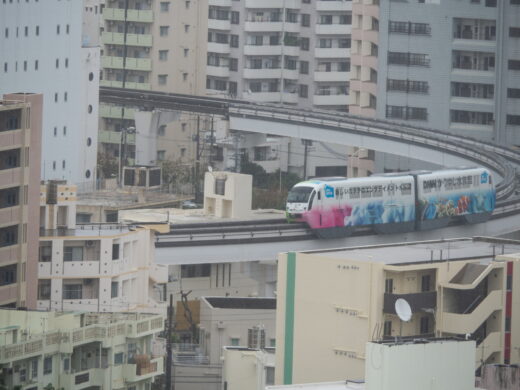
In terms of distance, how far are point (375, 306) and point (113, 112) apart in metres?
73.2

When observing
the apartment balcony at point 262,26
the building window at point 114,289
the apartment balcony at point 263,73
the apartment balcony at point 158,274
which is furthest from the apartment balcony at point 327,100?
the building window at point 114,289

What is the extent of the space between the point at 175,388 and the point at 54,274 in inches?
161

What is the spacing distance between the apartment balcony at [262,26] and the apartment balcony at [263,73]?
7.77ft

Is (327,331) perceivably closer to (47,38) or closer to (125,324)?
(125,324)

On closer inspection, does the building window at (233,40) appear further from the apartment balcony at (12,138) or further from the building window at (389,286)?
the building window at (389,286)

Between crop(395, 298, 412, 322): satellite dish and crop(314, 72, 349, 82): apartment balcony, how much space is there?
83.2 metres

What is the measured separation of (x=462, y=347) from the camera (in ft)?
152

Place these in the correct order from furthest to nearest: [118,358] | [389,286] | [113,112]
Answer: [113,112], [118,358], [389,286]

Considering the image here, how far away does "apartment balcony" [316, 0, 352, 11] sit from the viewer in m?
133

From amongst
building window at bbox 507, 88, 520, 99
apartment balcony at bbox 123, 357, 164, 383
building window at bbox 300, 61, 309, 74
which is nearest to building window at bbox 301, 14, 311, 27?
building window at bbox 300, 61, 309, 74

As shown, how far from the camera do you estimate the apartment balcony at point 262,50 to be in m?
133

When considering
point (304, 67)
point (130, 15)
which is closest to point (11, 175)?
point (130, 15)

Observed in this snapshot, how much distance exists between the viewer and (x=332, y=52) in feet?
439

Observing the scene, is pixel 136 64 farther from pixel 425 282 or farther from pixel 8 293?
pixel 425 282
